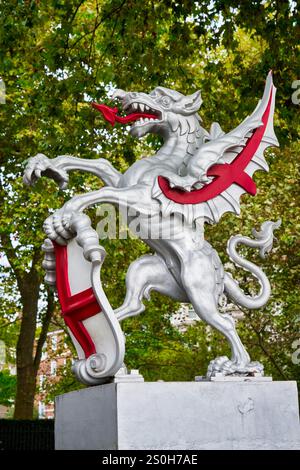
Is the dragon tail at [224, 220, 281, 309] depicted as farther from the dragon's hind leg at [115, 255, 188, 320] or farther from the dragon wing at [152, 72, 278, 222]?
the dragon's hind leg at [115, 255, 188, 320]

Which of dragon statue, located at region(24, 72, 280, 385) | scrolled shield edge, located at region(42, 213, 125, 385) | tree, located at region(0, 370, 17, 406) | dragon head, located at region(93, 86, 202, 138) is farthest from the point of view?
tree, located at region(0, 370, 17, 406)

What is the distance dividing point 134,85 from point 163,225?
221 inches

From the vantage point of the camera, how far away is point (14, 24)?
891 cm

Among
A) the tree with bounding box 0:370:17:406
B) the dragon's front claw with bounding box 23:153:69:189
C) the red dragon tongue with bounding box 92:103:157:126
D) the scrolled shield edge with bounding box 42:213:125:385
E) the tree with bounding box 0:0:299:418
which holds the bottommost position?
the scrolled shield edge with bounding box 42:213:125:385

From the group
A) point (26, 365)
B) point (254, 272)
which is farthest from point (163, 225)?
point (26, 365)

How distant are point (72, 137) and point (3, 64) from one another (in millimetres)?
1237

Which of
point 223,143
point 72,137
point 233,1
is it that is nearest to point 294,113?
point 233,1

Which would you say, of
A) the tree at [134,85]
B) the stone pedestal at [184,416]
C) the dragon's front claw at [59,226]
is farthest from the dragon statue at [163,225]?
the tree at [134,85]

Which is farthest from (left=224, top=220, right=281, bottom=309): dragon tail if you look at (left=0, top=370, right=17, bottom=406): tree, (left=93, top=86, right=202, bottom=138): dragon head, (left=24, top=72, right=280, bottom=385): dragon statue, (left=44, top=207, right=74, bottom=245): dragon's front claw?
(left=0, top=370, right=17, bottom=406): tree

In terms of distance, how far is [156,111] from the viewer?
530cm

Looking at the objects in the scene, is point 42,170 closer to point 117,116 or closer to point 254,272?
point 117,116

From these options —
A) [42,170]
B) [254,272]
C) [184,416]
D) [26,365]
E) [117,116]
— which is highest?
[26,365]

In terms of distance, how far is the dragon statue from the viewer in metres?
4.73

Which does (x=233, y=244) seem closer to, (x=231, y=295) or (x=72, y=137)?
(x=231, y=295)
